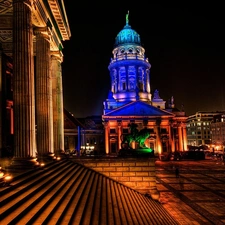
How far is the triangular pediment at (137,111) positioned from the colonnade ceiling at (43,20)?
4820cm

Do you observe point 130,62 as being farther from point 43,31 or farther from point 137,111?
point 43,31

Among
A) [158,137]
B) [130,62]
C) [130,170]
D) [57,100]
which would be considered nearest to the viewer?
[130,170]

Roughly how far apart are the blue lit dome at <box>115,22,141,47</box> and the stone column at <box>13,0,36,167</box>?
244 ft

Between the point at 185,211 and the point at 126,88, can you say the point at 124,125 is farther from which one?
the point at 185,211

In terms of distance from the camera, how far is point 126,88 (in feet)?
265

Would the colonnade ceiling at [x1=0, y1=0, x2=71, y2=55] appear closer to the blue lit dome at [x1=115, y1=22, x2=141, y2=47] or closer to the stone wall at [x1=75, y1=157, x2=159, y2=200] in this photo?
the stone wall at [x1=75, y1=157, x2=159, y2=200]

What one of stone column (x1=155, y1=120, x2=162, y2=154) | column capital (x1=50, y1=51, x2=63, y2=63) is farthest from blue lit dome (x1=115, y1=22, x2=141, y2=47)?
column capital (x1=50, y1=51, x2=63, y2=63)

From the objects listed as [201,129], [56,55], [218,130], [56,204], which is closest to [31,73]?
[56,204]

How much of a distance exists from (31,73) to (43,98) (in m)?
3.65

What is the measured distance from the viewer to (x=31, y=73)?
Answer: 12883 mm

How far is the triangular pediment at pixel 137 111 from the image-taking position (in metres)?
71.4

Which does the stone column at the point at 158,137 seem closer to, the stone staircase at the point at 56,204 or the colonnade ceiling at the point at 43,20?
the colonnade ceiling at the point at 43,20

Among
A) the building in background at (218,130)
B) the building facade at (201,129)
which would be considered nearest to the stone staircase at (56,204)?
the building in background at (218,130)

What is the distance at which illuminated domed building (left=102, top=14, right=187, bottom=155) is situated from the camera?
71812 mm
